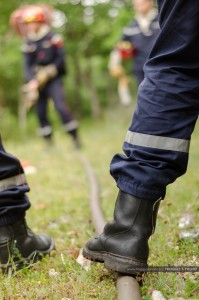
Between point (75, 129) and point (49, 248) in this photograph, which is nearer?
point (49, 248)

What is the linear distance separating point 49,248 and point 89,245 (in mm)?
480

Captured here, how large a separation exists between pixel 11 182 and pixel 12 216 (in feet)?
0.53

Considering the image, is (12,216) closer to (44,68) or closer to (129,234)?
(129,234)

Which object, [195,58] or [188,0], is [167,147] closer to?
[195,58]

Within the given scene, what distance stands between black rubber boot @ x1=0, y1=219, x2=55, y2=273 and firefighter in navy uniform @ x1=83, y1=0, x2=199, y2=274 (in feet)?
1.80

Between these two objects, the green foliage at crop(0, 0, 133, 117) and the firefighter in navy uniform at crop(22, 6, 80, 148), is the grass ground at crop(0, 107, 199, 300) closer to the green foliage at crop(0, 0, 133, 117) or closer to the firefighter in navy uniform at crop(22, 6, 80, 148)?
the firefighter in navy uniform at crop(22, 6, 80, 148)

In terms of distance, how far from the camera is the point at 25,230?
2.15 m

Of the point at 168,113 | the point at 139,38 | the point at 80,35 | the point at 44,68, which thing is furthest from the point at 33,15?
the point at 80,35

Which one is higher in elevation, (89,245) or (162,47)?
(162,47)

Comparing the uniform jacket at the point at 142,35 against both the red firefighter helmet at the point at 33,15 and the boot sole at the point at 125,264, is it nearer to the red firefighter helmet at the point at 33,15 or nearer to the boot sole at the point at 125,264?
the red firefighter helmet at the point at 33,15

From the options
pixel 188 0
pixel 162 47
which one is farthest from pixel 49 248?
pixel 188 0

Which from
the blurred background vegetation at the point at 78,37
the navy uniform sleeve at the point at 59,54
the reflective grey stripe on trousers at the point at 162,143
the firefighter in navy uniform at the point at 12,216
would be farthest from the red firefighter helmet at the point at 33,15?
the reflective grey stripe on trousers at the point at 162,143

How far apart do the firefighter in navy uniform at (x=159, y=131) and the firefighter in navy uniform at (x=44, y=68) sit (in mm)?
5471

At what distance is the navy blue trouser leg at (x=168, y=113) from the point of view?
64.6 inches
